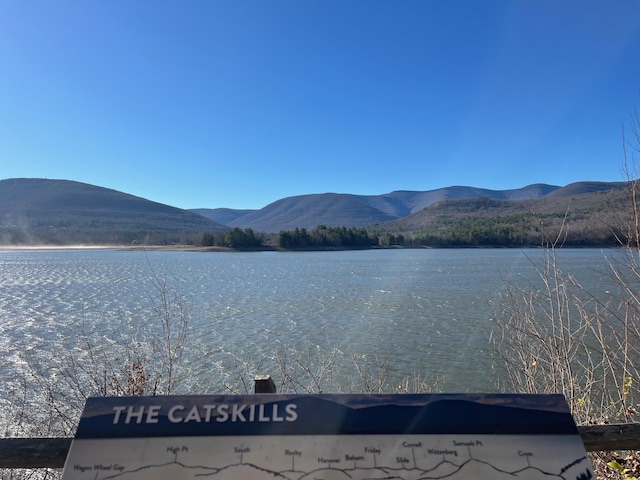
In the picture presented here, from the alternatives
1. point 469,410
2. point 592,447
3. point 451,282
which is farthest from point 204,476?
point 451,282

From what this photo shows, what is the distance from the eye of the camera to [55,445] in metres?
2.30

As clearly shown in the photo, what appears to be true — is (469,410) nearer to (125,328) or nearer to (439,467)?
(439,467)

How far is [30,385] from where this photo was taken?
29.4ft

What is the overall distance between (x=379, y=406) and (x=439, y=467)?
35cm

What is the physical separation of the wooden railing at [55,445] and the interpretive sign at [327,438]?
0.55m

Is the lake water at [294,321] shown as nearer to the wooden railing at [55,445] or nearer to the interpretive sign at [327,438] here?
the wooden railing at [55,445]

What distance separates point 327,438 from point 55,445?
4.98ft

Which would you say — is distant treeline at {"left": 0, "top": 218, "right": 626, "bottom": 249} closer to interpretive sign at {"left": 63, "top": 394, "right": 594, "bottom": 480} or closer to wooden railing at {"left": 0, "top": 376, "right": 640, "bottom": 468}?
wooden railing at {"left": 0, "top": 376, "right": 640, "bottom": 468}

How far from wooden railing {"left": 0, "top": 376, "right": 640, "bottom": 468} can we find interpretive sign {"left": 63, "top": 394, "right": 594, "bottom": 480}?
0.55 m

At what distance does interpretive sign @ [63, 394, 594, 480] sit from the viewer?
1.83m

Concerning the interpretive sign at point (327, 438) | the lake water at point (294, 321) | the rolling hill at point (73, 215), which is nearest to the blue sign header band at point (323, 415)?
the interpretive sign at point (327, 438)

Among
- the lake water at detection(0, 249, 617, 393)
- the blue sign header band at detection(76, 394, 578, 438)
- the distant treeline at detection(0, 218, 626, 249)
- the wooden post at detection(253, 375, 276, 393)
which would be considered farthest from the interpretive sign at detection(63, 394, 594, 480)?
the distant treeline at detection(0, 218, 626, 249)

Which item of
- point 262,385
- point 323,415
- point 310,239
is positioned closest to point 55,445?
point 262,385

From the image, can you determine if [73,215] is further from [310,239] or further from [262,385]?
[262,385]
